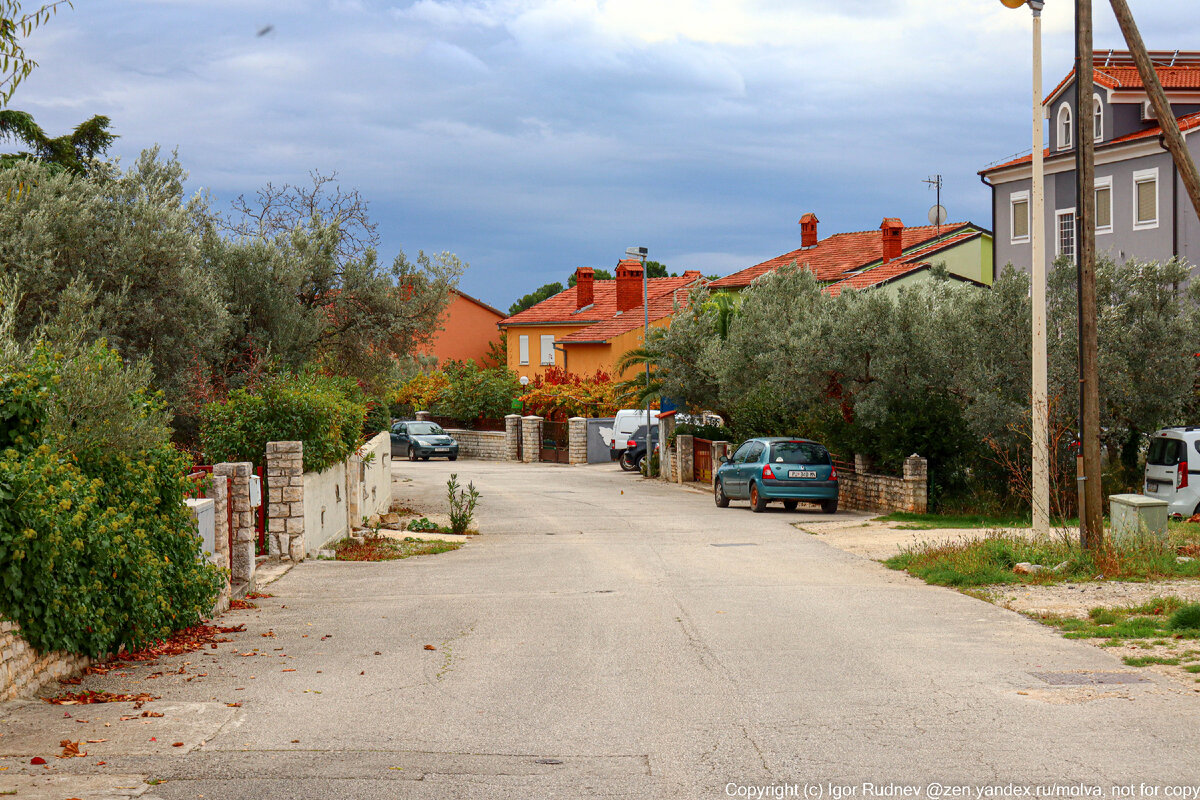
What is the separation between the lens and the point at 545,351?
67750 mm

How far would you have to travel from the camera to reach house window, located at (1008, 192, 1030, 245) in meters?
39.8

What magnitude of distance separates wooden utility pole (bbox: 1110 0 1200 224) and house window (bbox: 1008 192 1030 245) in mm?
26301

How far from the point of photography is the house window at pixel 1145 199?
34.3 metres

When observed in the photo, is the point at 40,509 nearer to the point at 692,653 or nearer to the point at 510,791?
the point at 510,791

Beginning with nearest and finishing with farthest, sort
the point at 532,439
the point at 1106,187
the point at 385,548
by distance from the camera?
the point at 385,548 < the point at 1106,187 < the point at 532,439

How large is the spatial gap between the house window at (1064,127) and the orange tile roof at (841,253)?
39.1ft

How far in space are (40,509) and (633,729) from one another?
4022 mm

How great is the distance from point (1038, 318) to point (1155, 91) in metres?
3.32

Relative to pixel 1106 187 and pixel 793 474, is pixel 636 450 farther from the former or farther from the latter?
pixel 793 474

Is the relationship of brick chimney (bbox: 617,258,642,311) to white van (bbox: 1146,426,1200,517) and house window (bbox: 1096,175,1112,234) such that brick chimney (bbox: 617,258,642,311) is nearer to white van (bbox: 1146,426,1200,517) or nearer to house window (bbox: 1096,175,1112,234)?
house window (bbox: 1096,175,1112,234)

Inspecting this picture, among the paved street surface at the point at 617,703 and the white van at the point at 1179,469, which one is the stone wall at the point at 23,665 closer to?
the paved street surface at the point at 617,703

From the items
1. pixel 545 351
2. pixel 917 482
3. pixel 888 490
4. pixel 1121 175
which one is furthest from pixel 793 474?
pixel 545 351

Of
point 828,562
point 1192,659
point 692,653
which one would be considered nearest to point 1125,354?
point 828,562

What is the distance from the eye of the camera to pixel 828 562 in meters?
17.1
